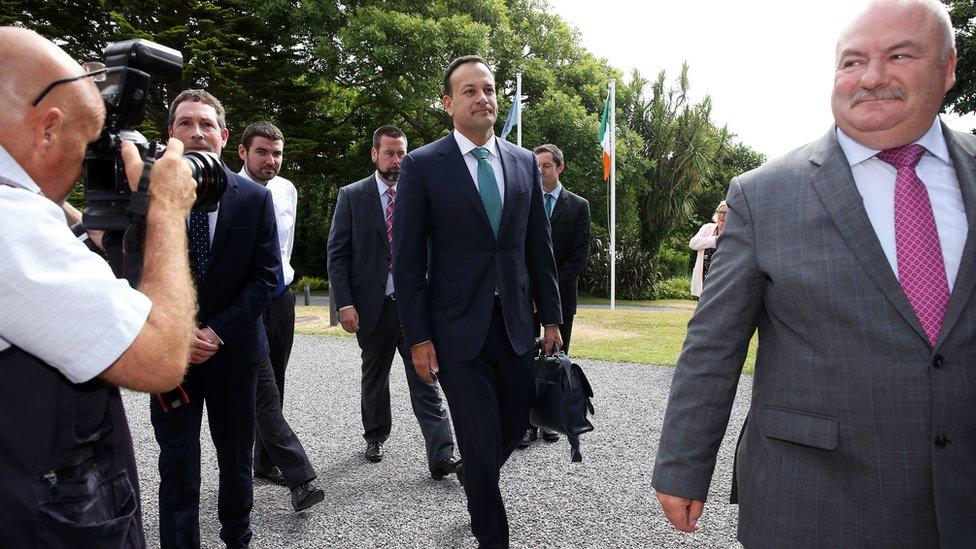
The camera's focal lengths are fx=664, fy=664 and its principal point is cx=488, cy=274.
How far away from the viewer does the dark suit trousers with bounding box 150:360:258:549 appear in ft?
10.4

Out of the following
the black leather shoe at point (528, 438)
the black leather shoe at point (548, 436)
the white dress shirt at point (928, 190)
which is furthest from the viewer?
the black leather shoe at point (548, 436)

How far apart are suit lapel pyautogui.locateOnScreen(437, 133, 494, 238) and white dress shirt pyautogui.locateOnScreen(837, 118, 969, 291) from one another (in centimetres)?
179

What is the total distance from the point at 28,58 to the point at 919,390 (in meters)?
2.23

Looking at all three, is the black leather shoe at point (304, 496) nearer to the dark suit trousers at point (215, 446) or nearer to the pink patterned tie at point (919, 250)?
the dark suit trousers at point (215, 446)

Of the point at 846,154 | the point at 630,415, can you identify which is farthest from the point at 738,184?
the point at 630,415

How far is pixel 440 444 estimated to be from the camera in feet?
15.4

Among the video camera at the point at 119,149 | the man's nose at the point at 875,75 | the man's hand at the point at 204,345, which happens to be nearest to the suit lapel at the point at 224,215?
the man's hand at the point at 204,345

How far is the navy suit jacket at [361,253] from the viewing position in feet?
17.3

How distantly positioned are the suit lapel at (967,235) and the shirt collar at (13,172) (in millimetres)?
2151

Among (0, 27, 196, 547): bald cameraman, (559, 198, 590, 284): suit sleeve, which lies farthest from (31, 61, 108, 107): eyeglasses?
(559, 198, 590, 284): suit sleeve

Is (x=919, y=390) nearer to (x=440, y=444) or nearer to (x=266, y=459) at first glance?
(x=440, y=444)

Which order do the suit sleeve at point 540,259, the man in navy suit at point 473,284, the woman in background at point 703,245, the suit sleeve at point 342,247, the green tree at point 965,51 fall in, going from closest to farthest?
the man in navy suit at point 473,284, the suit sleeve at point 540,259, the suit sleeve at point 342,247, the woman in background at point 703,245, the green tree at point 965,51

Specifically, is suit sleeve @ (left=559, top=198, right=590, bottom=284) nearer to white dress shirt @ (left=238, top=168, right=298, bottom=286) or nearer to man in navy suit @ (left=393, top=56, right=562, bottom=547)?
white dress shirt @ (left=238, top=168, right=298, bottom=286)

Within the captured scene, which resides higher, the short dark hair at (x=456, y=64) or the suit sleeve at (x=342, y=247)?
the short dark hair at (x=456, y=64)
